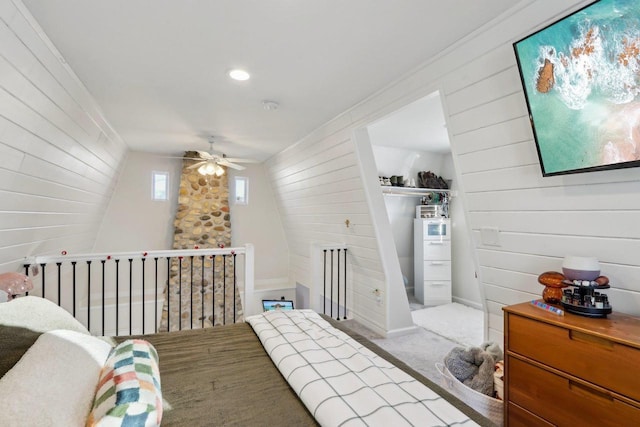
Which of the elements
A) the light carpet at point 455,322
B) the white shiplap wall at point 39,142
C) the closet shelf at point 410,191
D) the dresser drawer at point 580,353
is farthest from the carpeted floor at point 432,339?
the white shiplap wall at point 39,142

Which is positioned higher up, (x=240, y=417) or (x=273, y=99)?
(x=273, y=99)

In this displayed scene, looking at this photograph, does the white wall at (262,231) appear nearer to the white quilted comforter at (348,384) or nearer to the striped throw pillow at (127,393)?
the white quilted comforter at (348,384)

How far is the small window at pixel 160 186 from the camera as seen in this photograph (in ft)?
17.7

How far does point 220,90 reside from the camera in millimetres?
2625

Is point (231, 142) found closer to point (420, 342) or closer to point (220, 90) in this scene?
point (220, 90)

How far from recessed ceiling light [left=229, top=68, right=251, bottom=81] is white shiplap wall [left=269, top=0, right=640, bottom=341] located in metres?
1.10

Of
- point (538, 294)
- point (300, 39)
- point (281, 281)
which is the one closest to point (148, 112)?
point (300, 39)

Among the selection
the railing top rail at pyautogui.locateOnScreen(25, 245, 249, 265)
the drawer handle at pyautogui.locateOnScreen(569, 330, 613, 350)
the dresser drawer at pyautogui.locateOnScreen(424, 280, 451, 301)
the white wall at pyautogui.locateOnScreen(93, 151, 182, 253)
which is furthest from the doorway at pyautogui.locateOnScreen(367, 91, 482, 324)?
the white wall at pyautogui.locateOnScreen(93, 151, 182, 253)

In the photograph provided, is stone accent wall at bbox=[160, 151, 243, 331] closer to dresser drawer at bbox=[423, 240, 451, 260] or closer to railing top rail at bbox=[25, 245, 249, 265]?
railing top rail at bbox=[25, 245, 249, 265]

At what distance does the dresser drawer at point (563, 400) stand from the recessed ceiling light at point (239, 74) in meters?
2.54

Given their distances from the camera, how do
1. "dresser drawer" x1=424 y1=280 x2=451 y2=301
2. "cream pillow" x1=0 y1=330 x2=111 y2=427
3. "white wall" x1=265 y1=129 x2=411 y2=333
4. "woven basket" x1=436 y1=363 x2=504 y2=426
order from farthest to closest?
"dresser drawer" x1=424 y1=280 x2=451 y2=301
"white wall" x1=265 y1=129 x2=411 y2=333
"woven basket" x1=436 y1=363 x2=504 y2=426
"cream pillow" x1=0 y1=330 x2=111 y2=427

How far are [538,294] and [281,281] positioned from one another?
496 cm

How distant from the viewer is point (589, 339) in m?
1.35

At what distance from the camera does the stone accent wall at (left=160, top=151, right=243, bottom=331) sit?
5.09 meters
